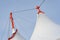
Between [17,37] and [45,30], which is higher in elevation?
[45,30]

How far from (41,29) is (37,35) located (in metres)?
0.41

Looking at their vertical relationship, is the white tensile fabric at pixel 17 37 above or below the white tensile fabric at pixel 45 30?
below

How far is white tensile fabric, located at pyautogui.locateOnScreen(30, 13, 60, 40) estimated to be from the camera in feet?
28.1

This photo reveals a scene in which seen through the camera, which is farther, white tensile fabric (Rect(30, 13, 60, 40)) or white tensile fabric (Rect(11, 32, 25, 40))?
white tensile fabric (Rect(11, 32, 25, 40))

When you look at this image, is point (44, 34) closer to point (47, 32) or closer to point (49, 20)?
point (47, 32)

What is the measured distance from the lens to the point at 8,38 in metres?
10.2

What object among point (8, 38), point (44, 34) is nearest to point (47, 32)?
point (44, 34)

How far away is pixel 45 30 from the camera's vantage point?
904cm

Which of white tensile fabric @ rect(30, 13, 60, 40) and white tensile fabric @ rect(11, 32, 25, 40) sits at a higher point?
white tensile fabric @ rect(30, 13, 60, 40)

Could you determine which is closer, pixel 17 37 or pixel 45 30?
pixel 45 30

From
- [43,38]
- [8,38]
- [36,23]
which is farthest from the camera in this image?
[8,38]

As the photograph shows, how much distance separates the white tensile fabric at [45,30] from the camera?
855 centimetres

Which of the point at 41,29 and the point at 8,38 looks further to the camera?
the point at 8,38

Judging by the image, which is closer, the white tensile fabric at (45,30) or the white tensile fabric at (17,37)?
the white tensile fabric at (45,30)
